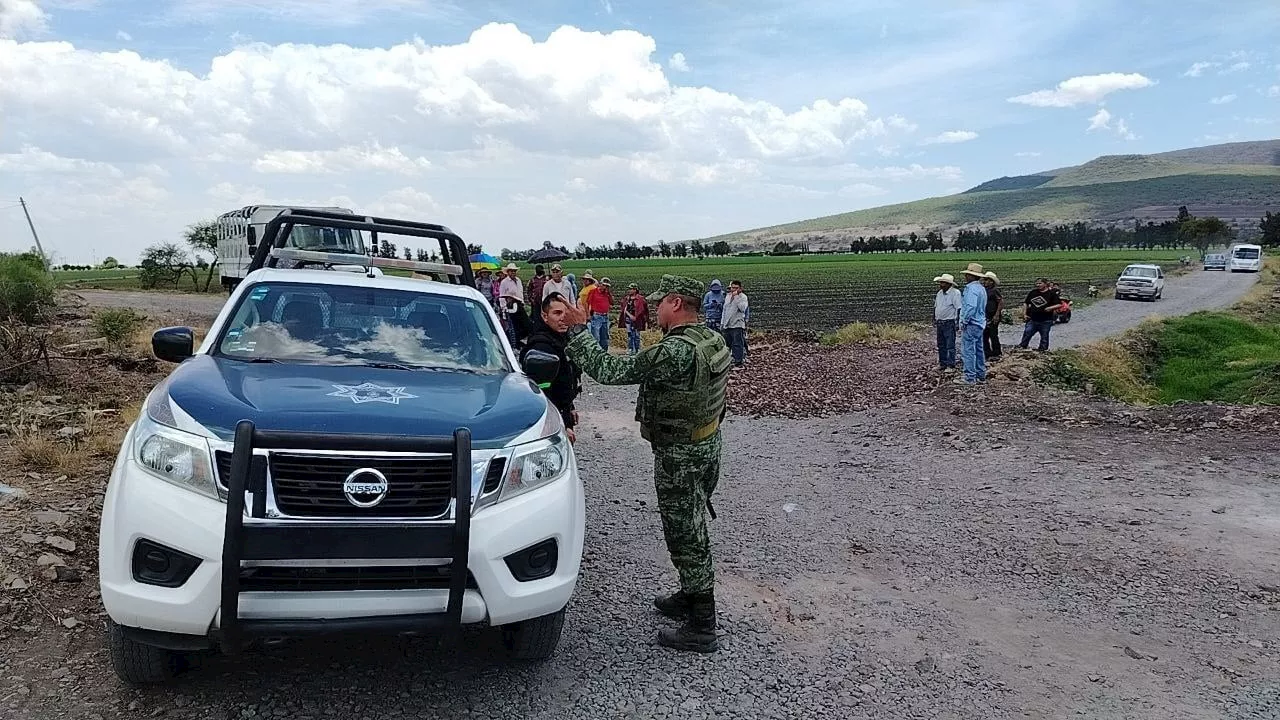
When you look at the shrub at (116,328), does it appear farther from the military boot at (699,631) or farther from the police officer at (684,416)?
the military boot at (699,631)

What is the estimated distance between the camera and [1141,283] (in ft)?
111

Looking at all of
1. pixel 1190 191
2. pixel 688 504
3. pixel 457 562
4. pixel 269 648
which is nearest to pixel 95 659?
pixel 269 648

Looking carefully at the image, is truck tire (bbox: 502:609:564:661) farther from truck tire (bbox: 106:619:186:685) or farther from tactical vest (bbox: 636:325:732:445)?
truck tire (bbox: 106:619:186:685)

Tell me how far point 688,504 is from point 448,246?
308cm

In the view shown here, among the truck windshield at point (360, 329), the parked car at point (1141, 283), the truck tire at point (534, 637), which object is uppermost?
the truck windshield at point (360, 329)

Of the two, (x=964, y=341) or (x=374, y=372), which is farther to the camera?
(x=964, y=341)

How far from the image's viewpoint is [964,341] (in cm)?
1252

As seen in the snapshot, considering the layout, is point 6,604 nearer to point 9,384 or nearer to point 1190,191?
point 9,384

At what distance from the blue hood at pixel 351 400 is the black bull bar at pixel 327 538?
8cm

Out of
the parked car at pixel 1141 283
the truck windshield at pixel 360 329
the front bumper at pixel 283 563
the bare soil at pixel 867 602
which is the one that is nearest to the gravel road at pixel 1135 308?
the parked car at pixel 1141 283

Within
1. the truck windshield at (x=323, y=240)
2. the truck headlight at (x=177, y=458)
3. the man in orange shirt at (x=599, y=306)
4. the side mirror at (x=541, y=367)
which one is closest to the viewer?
the truck headlight at (x=177, y=458)

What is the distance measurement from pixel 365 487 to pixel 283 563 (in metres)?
0.37

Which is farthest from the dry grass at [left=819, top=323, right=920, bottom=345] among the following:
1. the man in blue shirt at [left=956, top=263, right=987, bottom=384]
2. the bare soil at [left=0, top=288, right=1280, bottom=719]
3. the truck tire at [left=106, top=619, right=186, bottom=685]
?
the truck tire at [left=106, top=619, right=186, bottom=685]

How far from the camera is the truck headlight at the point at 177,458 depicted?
3.06m
